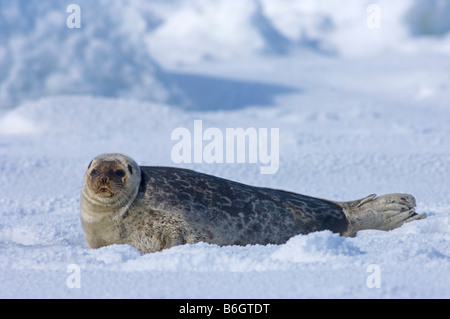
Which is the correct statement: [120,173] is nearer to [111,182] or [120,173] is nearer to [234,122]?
[111,182]

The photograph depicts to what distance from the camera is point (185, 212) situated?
126 inches

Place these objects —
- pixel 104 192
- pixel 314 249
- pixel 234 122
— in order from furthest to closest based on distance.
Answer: pixel 234 122, pixel 104 192, pixel 314 249

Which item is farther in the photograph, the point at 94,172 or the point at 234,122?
the point at 234,122

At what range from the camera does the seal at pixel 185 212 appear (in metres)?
3.15

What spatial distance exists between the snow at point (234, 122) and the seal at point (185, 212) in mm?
202

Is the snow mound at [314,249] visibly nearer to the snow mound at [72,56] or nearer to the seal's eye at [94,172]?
the seal's eye at [94,172]

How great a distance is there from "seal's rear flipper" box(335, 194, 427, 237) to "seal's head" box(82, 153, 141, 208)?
1128 mm

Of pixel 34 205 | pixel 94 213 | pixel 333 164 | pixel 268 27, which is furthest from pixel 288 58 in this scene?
pixel 94 213

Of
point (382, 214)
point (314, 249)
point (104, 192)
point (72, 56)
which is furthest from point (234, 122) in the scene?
point (314, 249)

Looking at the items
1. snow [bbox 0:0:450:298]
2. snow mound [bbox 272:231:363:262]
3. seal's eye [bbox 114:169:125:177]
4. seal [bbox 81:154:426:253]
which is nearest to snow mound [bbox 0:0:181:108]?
snow [bbox 0:0:450:298]

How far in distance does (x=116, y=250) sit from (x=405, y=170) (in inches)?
109

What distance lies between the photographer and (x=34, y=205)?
432cm

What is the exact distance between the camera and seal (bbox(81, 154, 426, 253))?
315 centimetres

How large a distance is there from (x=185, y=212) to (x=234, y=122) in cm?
350
